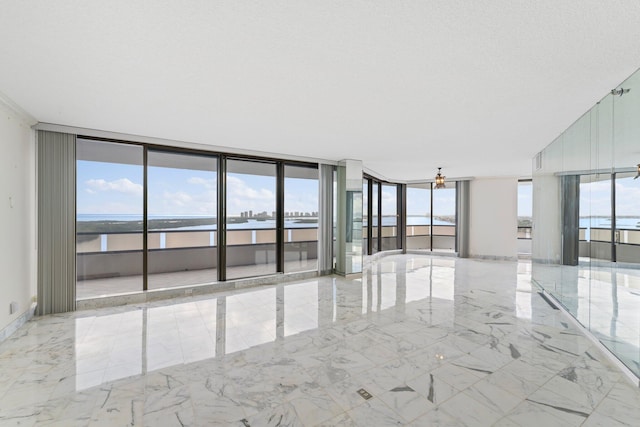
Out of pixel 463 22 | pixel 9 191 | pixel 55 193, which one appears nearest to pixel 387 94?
pixel 463 22

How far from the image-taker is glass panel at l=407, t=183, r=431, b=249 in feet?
33.2

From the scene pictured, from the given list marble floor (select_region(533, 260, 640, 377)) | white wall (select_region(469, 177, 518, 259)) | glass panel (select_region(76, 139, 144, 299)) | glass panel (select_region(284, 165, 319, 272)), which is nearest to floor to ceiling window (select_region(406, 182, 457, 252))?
white wall (select_region(469, 177, 518, 259))

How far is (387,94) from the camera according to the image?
2.76m

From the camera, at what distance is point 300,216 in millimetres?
7664

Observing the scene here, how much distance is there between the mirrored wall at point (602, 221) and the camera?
8.14 feet

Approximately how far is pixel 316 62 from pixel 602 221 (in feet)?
10.7

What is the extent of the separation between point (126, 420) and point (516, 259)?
9.64m

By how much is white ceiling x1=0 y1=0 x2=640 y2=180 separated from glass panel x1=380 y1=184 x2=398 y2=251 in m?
5.79

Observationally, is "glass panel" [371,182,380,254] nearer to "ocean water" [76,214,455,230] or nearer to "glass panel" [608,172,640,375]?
"ocean water" [76,214,455,230]

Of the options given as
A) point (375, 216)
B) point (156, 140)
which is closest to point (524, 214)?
point (375, 216)

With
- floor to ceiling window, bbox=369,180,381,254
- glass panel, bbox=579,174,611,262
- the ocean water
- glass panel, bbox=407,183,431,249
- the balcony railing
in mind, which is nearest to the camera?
glass panel, bbox=579,174,611,262

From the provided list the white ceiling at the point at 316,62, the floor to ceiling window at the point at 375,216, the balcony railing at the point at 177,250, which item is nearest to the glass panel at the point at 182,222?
the balcony railing at the point at 177,250

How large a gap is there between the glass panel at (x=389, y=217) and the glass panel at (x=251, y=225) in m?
3.90

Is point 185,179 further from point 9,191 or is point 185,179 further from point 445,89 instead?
point 445,89
